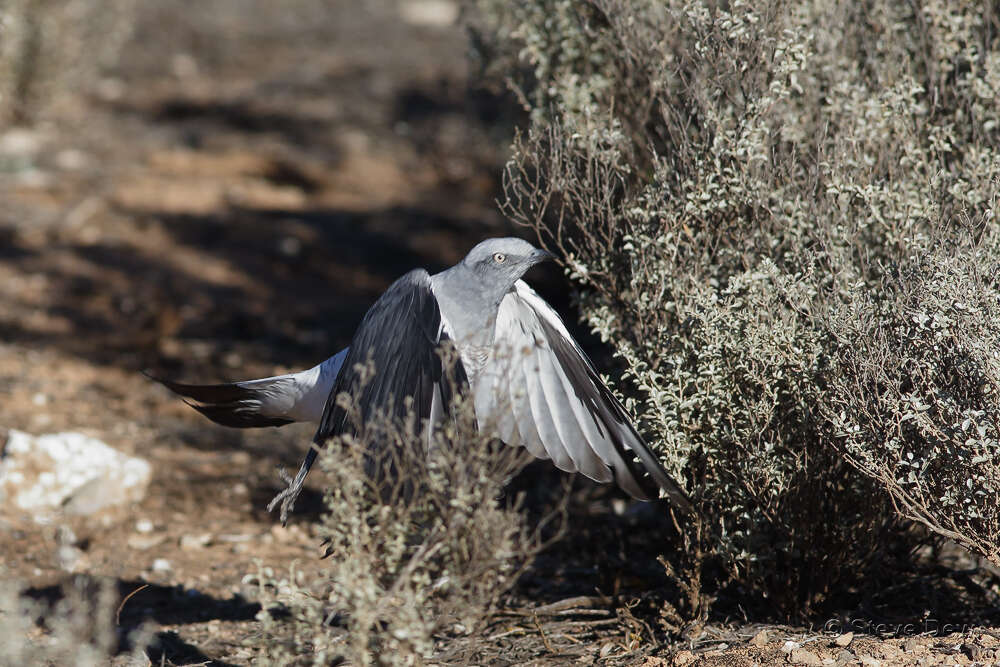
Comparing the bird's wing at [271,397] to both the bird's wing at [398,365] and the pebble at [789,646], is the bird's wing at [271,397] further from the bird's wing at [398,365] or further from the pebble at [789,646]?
the pebble at [789,646]

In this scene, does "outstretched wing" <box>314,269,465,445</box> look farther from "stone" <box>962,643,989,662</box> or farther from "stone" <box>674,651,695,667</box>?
"stone" <box>962,643,989,662</box>

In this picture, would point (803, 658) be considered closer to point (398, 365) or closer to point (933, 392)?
point (933, 392)

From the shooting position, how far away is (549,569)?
14.2ft

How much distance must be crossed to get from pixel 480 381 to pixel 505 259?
430 mm

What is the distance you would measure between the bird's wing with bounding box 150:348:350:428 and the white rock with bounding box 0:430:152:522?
1.17 meters

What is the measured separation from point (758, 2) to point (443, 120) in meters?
6.75

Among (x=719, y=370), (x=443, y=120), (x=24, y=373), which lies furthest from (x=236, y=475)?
(x=443, y=120)

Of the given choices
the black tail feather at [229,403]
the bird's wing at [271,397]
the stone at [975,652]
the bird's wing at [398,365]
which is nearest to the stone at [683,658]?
the stone at [975,652]

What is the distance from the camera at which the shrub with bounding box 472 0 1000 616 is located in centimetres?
319

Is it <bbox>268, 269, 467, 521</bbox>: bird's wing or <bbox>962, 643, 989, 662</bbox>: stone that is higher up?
<bbox>268, 269, 467, 521</bbox>: bird's wing

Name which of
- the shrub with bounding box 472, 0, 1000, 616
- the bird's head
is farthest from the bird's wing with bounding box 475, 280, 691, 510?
the bird's head

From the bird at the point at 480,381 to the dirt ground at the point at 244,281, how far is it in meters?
0.55

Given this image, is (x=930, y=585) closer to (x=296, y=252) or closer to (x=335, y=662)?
(x=335, y=662)

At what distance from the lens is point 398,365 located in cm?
323
